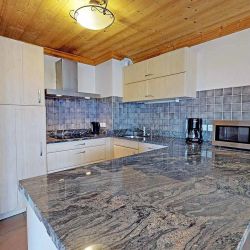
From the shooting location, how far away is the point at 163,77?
266 cm

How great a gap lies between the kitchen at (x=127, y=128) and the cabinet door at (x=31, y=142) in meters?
0.01

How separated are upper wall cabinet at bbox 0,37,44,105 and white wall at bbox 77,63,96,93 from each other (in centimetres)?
116

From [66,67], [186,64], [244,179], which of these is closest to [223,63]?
[186,64]

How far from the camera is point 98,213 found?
25.2 inches

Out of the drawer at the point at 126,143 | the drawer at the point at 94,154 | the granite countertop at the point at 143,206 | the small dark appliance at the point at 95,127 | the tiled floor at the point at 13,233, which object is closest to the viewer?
the granite countertop at the point at 143,206

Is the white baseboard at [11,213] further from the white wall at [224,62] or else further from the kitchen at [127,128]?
the white wall at [224,62]

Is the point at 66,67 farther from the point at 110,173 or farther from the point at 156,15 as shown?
the point at 110,173

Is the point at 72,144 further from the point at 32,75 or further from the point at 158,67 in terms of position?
the point at 158,67

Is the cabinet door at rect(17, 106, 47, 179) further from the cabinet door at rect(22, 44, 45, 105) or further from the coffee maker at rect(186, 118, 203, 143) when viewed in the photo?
the coffee maker at rect(186, 118, 203, 143)

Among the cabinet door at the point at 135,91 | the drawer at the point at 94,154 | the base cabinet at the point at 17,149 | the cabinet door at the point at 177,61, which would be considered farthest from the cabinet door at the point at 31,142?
the cabinet door at the point at 177,61

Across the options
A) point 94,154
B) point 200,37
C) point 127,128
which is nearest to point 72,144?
point 94,154

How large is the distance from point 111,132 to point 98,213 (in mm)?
2637

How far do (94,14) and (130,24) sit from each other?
69 cm

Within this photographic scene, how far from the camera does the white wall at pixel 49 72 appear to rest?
3.00m
